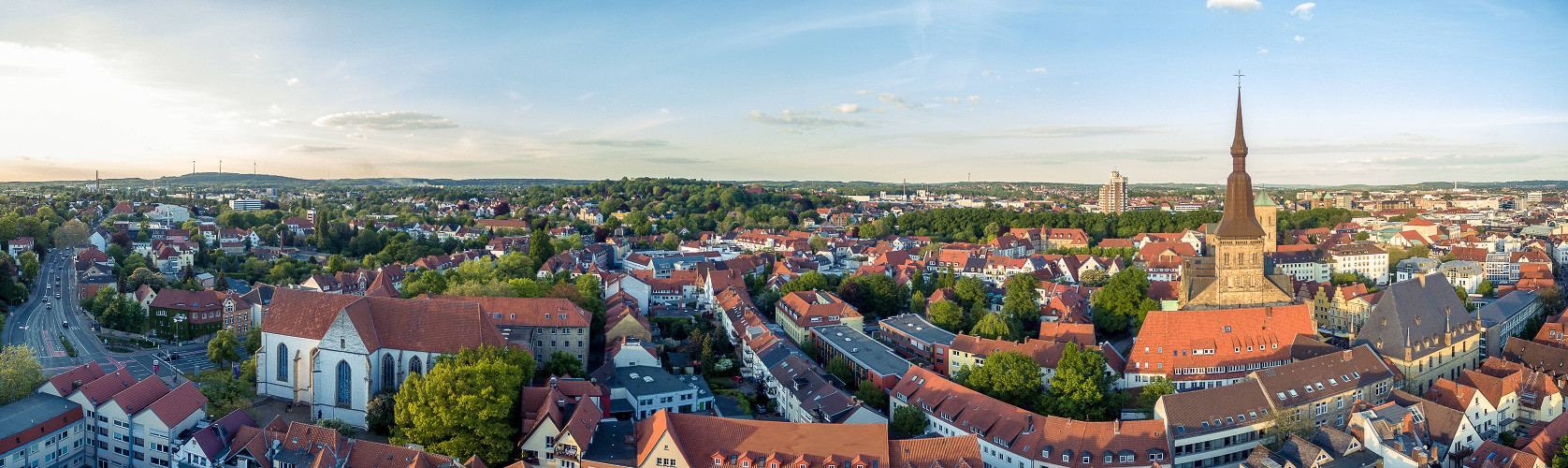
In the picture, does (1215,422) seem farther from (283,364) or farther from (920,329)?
(283,364)

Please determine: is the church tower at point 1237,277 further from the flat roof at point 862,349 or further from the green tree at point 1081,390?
the flat roof at point 862,349

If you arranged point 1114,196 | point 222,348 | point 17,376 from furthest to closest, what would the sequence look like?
1. point 1114,196
2. point 222,348
3. point 17,376

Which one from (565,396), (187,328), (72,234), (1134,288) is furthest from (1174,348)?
(72,234)

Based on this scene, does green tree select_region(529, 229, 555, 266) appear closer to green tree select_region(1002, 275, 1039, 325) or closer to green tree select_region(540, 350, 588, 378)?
green tree select_region(540, 350, 588, 378)

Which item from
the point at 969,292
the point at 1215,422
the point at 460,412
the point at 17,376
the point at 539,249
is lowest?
the point at 1215,422

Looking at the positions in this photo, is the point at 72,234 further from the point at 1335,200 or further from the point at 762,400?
the point at 1335,200

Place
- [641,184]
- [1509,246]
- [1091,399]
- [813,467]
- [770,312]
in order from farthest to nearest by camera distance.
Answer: [641,184] < [1509,246] < [770,312] < [1091,399] < [813,467]

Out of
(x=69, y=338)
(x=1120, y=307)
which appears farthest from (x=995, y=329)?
(x=69, y=338)
